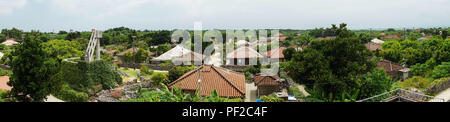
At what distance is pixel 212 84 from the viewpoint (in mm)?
18250

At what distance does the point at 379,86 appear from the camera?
51.1 ft

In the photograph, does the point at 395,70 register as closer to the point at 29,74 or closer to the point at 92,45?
the point at 92,45

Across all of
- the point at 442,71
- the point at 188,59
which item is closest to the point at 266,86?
the point at 442,71

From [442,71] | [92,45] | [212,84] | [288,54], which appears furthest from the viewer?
[288,54]

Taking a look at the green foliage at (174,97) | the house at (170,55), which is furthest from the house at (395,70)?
the house at (170,55)

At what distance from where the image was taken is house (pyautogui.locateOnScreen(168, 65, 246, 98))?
1722 cm

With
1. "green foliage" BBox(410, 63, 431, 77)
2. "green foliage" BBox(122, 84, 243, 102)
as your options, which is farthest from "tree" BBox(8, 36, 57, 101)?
"green foliage" BBox(410, 63, 431, 77)

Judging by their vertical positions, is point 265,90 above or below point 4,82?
below

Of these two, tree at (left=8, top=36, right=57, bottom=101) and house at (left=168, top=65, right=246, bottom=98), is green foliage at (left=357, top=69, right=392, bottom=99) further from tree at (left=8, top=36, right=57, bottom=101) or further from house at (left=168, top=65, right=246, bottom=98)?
tree at (left=8, top=36, right=57, bottom=101)

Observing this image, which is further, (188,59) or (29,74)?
(188,59)

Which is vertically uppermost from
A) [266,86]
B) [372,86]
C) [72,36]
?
[72,36]
